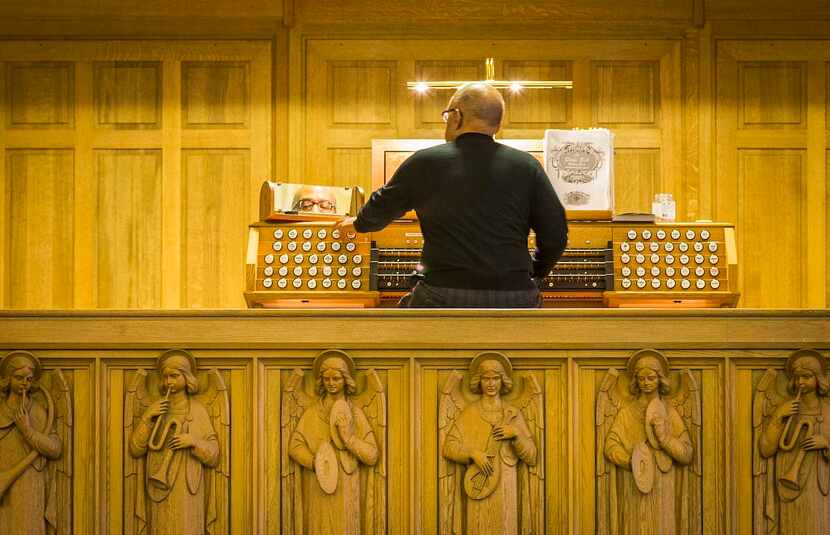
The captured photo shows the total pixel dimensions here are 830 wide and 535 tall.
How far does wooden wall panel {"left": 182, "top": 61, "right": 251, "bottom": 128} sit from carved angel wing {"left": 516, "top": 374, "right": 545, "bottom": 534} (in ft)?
11.0

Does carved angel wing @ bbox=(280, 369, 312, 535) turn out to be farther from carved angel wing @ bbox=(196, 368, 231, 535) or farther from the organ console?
the organ console

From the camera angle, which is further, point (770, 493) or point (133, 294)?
point (133, 294)

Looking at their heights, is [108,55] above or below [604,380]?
above

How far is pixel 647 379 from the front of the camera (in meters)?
3.64

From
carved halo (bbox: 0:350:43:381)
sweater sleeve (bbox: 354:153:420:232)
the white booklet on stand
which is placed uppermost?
the white booklet on stand

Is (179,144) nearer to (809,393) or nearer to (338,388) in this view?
(338,388)

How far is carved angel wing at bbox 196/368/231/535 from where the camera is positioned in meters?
3.71

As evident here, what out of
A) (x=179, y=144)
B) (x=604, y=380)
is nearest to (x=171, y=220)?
(x=179, y=144)

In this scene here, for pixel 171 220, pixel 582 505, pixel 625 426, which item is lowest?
pixel 582 505

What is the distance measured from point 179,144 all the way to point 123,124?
36cm

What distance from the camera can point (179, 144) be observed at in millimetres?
6453

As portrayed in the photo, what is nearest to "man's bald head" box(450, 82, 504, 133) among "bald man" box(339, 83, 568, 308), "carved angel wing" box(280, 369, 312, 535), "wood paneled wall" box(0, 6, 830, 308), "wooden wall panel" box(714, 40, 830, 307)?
"bald man" box(339, 83, 568, 308)

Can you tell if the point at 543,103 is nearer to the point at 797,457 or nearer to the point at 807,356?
the point at 807,356

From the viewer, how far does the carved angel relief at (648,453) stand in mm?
3645
